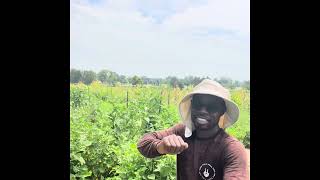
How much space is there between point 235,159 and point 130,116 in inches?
26.5

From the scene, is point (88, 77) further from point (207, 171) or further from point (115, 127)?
point (207, 171)

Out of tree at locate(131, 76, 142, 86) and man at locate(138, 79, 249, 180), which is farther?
tree at locate(131, 76, 142, 86)

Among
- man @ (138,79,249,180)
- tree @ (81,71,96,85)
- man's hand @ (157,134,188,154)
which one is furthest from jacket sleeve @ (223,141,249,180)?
tree @ (81,71,96,85)

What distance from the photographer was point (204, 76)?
10.2ft

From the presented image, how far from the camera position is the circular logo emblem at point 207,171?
3.05m

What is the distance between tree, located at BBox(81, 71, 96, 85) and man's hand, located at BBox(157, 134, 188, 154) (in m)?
0.56

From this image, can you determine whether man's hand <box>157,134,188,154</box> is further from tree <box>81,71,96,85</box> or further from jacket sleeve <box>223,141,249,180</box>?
tree <box>81,71,96,85</box>

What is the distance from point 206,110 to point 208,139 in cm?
17

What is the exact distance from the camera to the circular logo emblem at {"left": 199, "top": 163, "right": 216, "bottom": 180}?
3.05 m

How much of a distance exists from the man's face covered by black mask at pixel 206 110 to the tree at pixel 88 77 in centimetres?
63

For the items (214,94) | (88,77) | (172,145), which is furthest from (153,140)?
(88,77)

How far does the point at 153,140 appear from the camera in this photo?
10.3 ft
